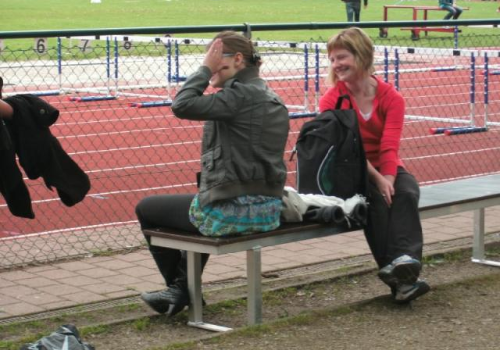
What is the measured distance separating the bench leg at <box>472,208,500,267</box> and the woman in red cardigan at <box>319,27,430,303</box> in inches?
41.6

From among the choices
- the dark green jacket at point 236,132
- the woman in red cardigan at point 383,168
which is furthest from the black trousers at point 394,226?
the dark green jacket at point 236,132

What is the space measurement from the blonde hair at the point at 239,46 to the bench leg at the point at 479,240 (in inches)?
85.4

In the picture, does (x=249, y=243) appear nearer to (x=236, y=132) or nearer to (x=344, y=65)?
(x=236, y=132)

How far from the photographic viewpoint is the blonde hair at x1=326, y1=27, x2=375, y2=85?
6.08 m

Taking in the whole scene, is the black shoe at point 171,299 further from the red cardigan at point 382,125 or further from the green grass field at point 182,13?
the green grass field at point 182,13

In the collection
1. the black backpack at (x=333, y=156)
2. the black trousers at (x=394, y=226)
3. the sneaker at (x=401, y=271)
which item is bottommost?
the sneaker at (x=401, y=271)

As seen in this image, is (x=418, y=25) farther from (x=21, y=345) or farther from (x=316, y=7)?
(x=316, y=7)

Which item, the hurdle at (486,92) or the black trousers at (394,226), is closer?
the black trousers at (394,226)

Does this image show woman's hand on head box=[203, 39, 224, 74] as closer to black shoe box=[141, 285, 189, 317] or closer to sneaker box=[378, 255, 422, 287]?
black shoe box=[141, 285, 189, 317]

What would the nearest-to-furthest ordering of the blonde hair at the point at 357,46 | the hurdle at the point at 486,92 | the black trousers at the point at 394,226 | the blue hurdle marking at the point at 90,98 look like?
the black trousers at the point at 394,226 → the blonde hair at the point at 357,46 → the hurdle at the point at 486,92 → the blue hurdle marking at the point at 90,98

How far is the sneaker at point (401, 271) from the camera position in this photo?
5.83 m

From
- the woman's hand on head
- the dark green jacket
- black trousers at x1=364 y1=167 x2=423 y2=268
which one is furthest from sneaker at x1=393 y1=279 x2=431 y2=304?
the woman's hand on head

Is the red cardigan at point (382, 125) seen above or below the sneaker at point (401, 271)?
above

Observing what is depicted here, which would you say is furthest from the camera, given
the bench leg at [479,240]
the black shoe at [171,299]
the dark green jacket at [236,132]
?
the bench leg at [479,240]
